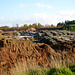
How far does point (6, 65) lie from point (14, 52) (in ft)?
5.32

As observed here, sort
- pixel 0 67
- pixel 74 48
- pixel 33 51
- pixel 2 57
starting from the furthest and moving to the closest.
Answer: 1. pixel 74 48
2. pixel 33 51
3. pixel 2 57
4. pixel 0 67

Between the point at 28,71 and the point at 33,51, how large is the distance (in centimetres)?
339

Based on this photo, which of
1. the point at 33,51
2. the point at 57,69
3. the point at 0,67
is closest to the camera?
the point at 57,69

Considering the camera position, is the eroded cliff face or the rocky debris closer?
the eroded cliff face

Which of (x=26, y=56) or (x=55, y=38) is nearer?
(x=26, y=56)

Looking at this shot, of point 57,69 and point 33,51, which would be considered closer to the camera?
point 57,69

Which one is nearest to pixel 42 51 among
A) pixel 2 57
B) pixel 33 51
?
pixel 33 51

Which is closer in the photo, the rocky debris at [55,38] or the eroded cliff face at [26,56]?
the eroded cliff face at [26,56]

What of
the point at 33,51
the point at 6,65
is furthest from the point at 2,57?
the point at 33,51

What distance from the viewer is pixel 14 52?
11055 mm

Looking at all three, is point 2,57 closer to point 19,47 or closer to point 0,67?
point 0,67

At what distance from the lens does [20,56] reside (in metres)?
10.6

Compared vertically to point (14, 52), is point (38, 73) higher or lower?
lower

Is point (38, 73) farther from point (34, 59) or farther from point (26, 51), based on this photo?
point (26, 51)
